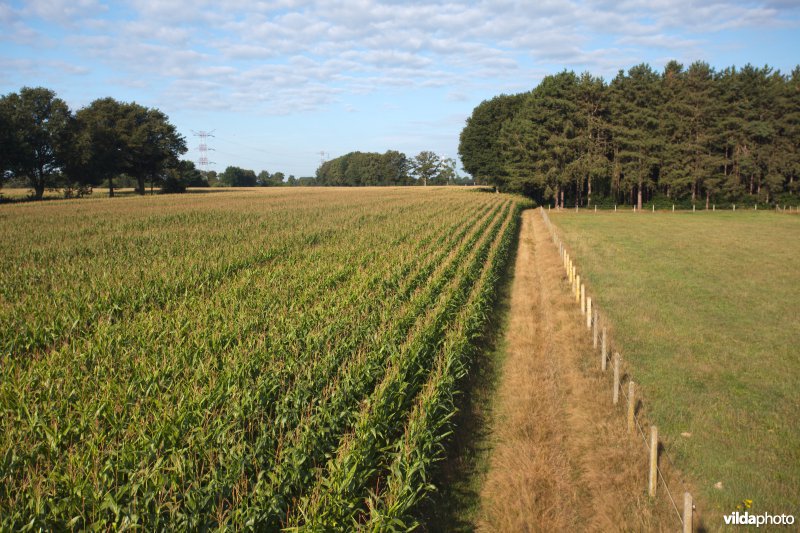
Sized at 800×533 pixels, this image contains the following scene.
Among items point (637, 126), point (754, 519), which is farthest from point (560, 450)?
point (637, 126)

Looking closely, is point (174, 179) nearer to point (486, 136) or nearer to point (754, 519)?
point (486, 136)

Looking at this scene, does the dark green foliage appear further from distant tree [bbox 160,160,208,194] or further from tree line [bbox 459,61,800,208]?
tree line [bbox 459,61,800,208]

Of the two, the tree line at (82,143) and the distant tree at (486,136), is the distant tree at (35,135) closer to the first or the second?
the tree line at (82,143)

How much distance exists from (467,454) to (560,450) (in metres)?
1.55

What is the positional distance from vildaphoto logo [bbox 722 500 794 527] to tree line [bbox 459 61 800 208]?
203ft

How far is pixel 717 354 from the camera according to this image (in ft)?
41.4

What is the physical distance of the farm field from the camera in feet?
17.5

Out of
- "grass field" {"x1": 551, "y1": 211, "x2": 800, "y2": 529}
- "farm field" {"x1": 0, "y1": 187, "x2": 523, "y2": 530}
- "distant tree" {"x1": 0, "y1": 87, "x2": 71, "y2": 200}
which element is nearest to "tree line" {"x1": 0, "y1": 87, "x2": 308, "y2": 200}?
"distant tree" {"x1": 0, "y1": 87, "x2": 71, "y2": 200}

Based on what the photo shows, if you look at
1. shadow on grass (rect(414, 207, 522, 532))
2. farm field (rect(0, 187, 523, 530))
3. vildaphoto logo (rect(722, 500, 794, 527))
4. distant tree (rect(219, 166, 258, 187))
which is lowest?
vildaphoto logo (rect(722, 500, 794, 527))

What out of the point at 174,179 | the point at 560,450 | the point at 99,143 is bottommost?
the point at 560,450

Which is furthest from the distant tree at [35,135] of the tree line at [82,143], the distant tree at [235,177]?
the distant tree at [235,177]

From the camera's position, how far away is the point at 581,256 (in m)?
28.8

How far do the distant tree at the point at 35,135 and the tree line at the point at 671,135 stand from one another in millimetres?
59225

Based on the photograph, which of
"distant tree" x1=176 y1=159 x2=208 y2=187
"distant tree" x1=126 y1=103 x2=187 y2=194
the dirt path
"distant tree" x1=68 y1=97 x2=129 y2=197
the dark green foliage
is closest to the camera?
the dirt path
